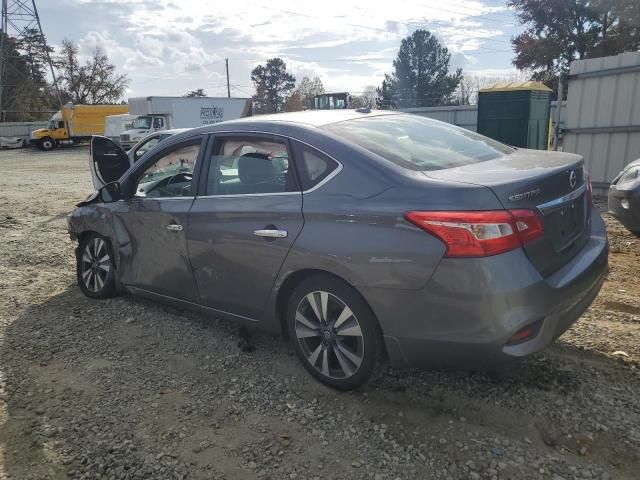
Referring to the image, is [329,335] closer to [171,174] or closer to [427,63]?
[171,174]

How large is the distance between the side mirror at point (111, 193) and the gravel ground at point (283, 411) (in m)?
1.06

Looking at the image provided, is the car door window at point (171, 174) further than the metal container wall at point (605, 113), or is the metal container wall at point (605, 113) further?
the metal container wall at point (605, 113)

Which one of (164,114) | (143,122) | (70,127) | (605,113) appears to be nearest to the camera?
(605,113)

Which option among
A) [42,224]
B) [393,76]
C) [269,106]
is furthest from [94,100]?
[42,224]

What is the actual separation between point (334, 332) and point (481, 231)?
106 centimetres

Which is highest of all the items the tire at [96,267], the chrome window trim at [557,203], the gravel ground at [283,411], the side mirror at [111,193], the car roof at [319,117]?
the car roof at [319,117]

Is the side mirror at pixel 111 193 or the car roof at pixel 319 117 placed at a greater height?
the car roof at pixel 319 117

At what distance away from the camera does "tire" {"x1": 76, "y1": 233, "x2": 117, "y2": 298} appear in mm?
4617

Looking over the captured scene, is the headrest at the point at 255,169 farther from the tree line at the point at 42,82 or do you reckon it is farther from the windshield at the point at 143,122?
the tree line at the point at 42,82

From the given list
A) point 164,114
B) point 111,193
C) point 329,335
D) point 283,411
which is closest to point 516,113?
point 111,193

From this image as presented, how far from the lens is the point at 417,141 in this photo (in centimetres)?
320

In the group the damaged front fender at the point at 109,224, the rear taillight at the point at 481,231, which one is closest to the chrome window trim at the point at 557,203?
the rear taillight at the point at 481,231

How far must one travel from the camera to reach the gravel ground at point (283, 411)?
97.7 inches

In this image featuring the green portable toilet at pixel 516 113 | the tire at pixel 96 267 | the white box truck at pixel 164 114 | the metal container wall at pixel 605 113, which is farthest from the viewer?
the white box truck at pixel 164 114
